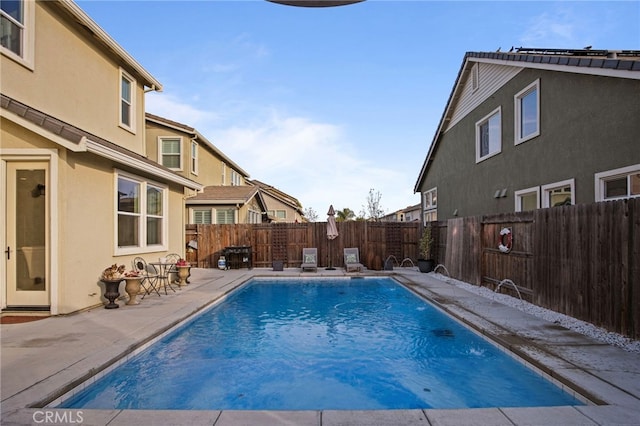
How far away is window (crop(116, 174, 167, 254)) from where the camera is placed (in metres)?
8.44

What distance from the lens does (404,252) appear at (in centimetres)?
1602

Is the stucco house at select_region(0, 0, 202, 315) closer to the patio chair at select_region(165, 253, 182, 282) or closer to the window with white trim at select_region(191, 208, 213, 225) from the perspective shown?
the patio chair at select_region(165, 253, 182, 282)

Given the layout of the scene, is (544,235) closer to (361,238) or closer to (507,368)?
(507,368)

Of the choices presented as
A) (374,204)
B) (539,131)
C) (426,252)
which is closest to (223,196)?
(426,252)

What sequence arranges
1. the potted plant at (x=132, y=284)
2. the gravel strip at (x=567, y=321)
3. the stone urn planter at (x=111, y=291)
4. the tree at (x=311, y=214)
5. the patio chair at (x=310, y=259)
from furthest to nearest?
the tree at (x=311, y=214), the patio chair at (x=310, y=259), the potted plant at (x=132, y=284), the stone urn planter at (x=111, y=291), the gravel strip at (x=567, y=321)

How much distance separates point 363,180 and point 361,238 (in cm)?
2627

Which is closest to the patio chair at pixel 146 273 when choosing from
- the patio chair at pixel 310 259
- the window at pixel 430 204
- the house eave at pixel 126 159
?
the house eave at pixel 126 159

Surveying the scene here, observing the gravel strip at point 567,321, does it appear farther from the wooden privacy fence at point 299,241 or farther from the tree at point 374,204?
the tree at point 374,204

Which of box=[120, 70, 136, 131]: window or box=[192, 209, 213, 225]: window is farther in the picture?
box=[192, 209, 213, 225]: window

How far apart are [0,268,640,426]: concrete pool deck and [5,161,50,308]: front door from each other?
2.60ft

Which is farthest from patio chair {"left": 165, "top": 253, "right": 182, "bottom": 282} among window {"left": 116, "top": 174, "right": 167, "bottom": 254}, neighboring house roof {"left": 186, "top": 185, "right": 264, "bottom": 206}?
neighboring house roof {"left": 186, "top": 185, "right": 264, "bottom": 206}

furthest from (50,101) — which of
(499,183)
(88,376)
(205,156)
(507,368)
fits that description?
(205,156)

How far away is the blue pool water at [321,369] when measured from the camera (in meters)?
4.02

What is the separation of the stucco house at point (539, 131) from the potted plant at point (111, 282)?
9.66 metres
